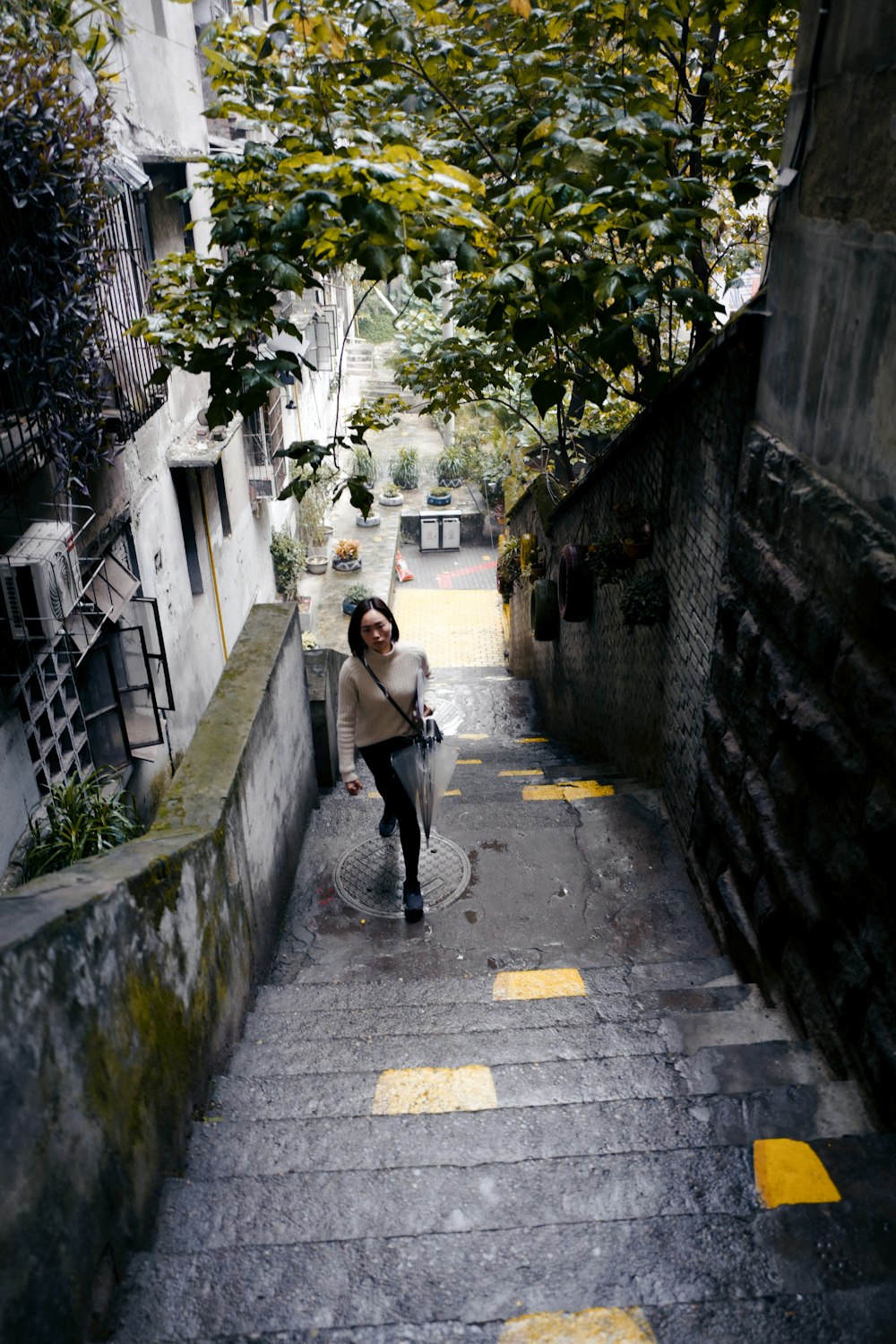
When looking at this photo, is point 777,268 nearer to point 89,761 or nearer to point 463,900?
point 463,900

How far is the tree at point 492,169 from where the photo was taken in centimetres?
385

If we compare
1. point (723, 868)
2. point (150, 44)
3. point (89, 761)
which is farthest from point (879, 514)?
point (150, 44)

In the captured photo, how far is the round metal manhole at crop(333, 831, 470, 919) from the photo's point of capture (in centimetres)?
500

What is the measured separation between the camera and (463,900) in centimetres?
503

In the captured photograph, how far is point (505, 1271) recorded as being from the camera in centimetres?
230

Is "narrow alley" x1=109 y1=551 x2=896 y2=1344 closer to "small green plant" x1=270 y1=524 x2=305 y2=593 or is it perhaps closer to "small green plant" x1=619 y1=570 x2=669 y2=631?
"small green plant" x1=619 y1=570 x2=669 y2=631

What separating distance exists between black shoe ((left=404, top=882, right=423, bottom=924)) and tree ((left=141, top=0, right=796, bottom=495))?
2.55 meters

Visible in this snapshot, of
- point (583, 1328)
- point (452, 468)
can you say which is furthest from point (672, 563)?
point (452, 468)

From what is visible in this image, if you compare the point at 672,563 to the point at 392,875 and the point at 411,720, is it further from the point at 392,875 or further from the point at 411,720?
the point at 392,875

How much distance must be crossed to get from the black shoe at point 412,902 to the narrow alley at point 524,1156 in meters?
0.07

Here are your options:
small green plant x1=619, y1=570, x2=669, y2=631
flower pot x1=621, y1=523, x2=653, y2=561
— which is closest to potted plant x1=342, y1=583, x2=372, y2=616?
flower pot x1=621, y1=523, x2=653, y2=561

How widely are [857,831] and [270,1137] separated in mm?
2125

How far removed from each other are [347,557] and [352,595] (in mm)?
1768

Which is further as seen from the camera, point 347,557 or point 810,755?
point 347,557
